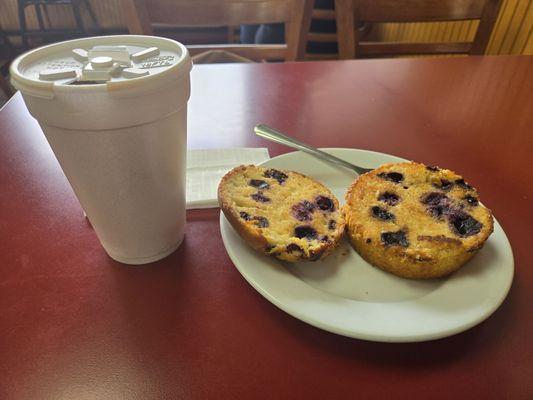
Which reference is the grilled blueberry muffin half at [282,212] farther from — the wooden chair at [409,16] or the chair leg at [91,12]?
the chair leg at [91,12]

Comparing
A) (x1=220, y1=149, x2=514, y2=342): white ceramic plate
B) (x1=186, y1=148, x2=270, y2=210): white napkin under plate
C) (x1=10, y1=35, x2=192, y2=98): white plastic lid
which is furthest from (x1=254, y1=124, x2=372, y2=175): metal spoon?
(x1=10, y1=35, x2=192, y2=98): white plastic lid

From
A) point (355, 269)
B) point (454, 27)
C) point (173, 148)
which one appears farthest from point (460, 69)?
point (454, 27)

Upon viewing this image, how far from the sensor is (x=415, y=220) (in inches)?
21.0

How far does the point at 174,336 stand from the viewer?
44 cm

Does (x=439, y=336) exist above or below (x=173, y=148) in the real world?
below

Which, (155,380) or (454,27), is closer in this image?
(155,380)

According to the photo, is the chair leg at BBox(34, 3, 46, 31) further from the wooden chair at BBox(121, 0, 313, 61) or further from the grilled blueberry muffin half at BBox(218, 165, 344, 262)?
the grilled blueberry muffin half at BBox(218, 165, 344, 262)

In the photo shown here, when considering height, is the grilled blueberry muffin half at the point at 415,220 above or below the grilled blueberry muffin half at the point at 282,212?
above

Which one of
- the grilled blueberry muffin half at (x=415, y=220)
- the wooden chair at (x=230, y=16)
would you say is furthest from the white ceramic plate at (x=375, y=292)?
the wooden chair at (x=230, y=16)

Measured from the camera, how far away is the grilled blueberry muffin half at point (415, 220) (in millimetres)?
477

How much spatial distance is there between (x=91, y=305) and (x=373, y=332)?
0.32 m

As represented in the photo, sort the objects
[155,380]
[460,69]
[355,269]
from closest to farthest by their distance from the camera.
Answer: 1. [155,380]
2. [355,269]
3. [460,69]

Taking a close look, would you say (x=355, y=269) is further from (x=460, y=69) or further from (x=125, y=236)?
(x=460, y=69)

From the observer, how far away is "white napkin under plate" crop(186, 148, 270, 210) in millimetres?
641
